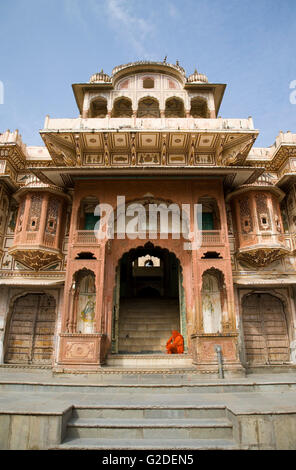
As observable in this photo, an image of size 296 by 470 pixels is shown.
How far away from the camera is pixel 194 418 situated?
569 cm

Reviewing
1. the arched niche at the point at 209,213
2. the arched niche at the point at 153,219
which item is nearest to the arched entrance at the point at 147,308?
the arched niche at the point at 153,219

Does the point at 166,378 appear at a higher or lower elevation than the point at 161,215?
lower

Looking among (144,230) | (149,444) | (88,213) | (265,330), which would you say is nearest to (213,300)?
(265,330)

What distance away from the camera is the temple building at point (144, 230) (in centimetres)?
1147

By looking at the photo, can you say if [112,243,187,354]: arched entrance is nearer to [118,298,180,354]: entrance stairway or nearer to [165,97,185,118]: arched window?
[118,298,180,354]: entrance stairway

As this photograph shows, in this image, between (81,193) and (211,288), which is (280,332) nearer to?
(211,288)

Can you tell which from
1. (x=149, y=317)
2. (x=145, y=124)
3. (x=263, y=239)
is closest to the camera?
(x=263, y=239)

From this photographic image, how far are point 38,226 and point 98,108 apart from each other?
7.02 meters

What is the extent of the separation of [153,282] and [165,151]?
9817 mm

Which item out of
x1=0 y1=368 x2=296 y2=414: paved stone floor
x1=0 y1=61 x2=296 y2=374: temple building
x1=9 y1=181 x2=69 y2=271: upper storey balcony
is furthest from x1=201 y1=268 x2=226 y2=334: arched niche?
x1=9 y1=181 x2=69 y2=271: upper storey balcony

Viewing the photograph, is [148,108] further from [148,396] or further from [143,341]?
[148,396]

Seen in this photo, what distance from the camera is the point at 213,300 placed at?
1231 centimetres

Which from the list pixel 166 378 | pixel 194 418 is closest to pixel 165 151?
pixel 166 378

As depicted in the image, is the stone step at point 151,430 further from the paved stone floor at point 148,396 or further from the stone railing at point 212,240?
the stone railing at point 212,240
